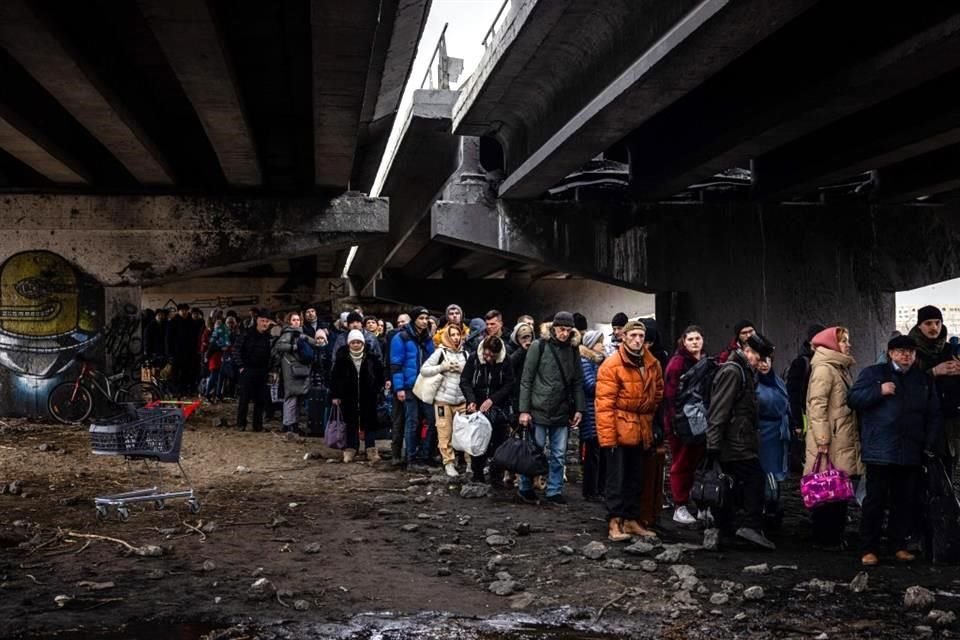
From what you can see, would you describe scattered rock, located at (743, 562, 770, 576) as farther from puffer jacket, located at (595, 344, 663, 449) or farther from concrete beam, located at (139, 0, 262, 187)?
concrete beam, located at (139, 0, 262, 187)

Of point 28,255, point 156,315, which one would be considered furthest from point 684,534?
point 156,315

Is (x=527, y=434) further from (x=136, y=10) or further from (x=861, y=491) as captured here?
(x=136, y=10)

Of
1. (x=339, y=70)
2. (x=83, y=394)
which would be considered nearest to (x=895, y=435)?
(x=339, y=70)

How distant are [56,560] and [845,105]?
8096 millimetres

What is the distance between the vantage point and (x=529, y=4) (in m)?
9.65

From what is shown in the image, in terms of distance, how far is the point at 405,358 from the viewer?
1170 cm

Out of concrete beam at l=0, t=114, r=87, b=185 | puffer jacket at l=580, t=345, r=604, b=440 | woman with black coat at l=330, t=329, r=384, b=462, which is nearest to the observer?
puffer jacket at l=580, t=345, r=604, b=440

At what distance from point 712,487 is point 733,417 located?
54 cm

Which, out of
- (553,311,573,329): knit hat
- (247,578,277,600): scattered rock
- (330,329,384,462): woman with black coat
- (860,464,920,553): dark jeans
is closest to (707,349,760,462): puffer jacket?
(860,464,920,553): dark jeans

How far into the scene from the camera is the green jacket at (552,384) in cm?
918

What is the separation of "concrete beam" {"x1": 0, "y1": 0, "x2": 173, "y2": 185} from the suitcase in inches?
243

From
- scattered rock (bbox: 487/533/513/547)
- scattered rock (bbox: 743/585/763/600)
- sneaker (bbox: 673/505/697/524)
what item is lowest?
scattered rock (bbox: 743/585/763/600)

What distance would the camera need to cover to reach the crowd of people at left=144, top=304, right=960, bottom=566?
7082mm

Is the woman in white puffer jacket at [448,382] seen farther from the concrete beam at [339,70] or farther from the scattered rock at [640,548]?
the scattered rock at [640,548]
